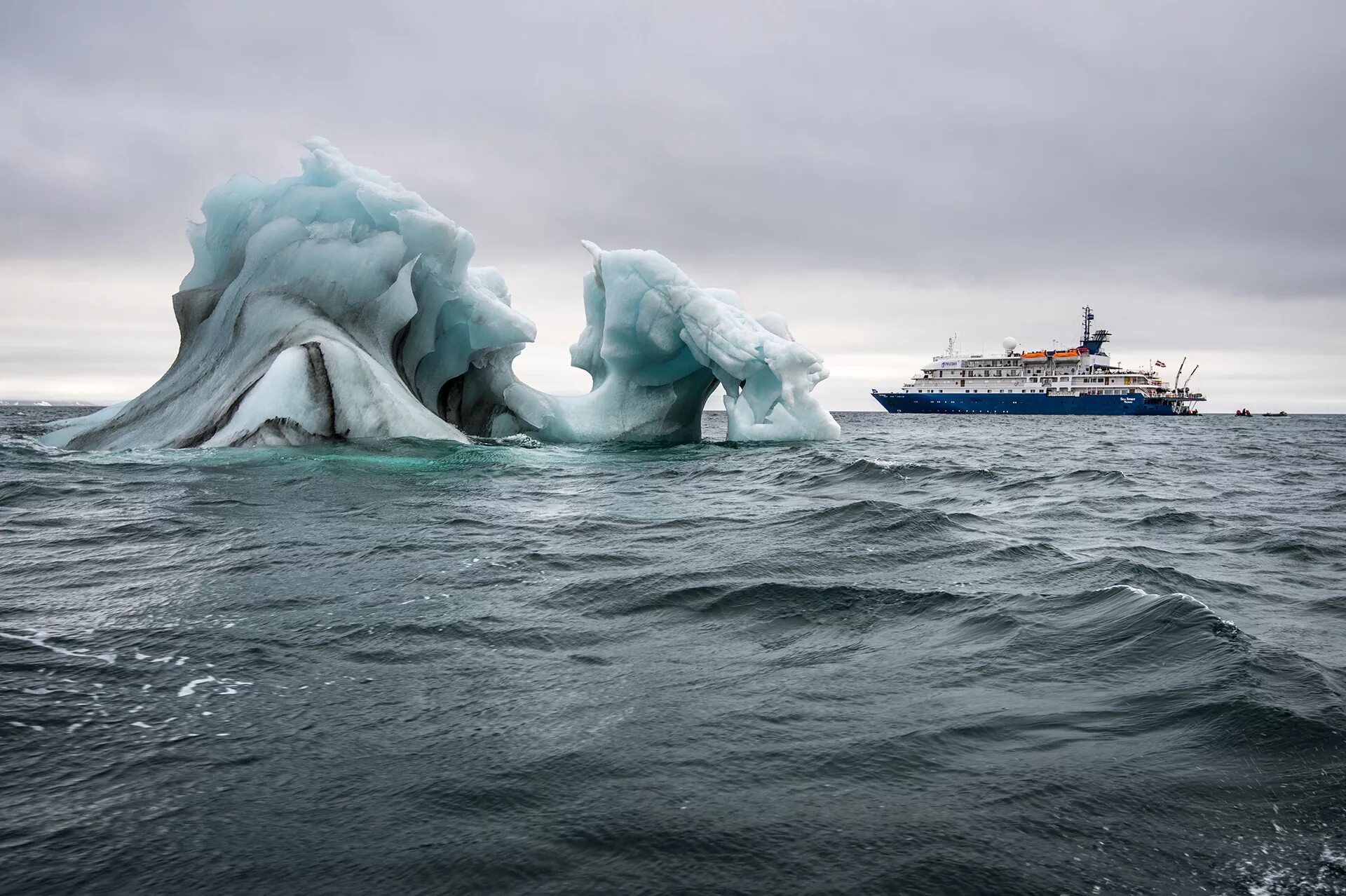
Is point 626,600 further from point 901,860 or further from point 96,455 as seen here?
point 96,455

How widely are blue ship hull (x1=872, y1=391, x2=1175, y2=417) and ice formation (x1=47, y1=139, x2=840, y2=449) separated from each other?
207 feet

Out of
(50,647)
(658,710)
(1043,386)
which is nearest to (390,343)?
(50,647)

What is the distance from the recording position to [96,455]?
14.3 metres

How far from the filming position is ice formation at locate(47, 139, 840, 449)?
48.7ft

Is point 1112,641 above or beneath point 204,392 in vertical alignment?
beneath

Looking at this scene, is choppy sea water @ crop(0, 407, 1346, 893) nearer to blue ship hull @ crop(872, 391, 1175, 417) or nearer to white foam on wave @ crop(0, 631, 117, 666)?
white foam on wave @ crop(0, 631, 117, 666)

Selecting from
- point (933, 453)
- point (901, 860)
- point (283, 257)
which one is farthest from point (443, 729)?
point (933, 453)

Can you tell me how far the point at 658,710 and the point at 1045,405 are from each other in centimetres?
8277

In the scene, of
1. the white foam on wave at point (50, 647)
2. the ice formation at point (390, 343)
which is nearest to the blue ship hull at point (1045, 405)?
the ice formation at point (390, 343)

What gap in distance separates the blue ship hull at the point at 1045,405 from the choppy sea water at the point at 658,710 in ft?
248

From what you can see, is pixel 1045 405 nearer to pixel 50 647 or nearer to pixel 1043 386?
pixel 1043 386

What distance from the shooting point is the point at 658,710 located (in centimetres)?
383

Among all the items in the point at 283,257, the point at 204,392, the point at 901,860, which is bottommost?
the point at 901,860

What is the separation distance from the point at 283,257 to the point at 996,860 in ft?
53.6
